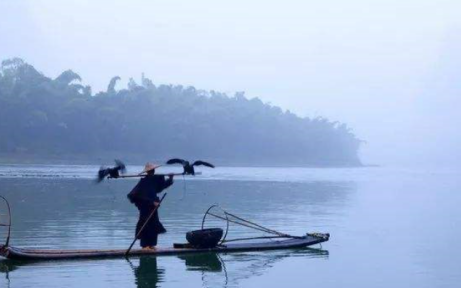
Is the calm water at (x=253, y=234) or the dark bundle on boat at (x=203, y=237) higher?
the dark bundle on boat at (x=203, y=237)

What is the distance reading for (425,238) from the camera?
60.3 feet

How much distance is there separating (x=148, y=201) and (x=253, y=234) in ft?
16.7

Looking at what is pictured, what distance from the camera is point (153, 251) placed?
13156 mm

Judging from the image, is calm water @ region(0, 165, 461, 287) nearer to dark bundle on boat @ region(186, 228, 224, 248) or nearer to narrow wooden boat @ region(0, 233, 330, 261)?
narrow wooden boat @ region(0, 233, 330, 261)

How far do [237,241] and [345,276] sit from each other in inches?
165

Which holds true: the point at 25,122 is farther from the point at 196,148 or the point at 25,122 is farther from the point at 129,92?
the point at 196,148

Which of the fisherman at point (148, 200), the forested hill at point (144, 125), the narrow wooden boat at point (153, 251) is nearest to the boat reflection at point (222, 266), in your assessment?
the narrow wooden boat at point (153, 251)

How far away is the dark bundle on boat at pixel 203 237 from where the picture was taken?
13.7 m

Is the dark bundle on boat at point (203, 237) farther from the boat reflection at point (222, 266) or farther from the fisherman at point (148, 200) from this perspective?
the fisherman at point (148, 200)

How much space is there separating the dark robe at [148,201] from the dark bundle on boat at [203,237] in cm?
60

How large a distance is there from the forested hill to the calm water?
4506cm

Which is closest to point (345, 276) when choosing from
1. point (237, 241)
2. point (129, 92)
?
point (237, 241)

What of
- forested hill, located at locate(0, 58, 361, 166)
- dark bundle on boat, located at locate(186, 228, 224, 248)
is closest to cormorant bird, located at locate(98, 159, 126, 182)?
dark bundle on boat, located at locate(186, 228, 224, 248)

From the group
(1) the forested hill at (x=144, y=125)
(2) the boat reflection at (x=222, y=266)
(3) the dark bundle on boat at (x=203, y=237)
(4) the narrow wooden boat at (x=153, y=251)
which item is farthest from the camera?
(1) the forested hill at (x=144, y=125)
